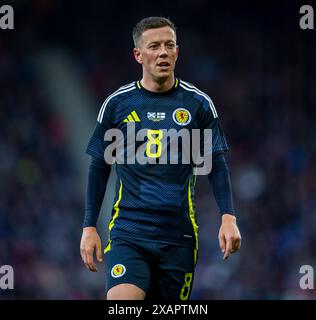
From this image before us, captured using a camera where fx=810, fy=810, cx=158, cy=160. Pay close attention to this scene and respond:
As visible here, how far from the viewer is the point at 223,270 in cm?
1177

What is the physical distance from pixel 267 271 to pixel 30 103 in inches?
194

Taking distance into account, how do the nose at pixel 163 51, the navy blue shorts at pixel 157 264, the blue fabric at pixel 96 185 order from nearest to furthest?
the navy blue shorts at pixel 157 264 → the nose at pixel 163 51 → the blue fabric at pixel 96 185

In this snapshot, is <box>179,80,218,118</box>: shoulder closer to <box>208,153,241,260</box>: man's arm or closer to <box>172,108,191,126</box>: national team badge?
<box>172,108,191,126</box>: national team badge

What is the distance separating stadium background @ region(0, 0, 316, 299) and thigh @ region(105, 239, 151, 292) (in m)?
6.52

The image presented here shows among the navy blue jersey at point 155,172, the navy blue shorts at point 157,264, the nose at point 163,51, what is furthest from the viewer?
the nose at point 163,51

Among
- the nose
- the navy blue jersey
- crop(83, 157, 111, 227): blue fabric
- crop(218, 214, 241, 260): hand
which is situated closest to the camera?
crop(218, 214, 241, 260): hand

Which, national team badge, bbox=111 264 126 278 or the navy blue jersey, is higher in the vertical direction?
the navy blue jersey

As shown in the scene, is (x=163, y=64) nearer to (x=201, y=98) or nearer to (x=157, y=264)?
(x=201, y=98)

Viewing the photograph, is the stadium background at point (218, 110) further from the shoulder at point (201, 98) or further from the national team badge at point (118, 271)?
the national team badge at point (118, 271)

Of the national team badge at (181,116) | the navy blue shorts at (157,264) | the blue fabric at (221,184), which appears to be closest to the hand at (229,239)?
the blue fabric at (221,184)

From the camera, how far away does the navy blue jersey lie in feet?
16.6

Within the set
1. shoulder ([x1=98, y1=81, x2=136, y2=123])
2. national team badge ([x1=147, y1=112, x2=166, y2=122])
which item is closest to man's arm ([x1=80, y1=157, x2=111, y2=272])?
shoulder ([x1=98, y1=81, x2=136, y2=123])

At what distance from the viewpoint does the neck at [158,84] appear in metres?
5.28

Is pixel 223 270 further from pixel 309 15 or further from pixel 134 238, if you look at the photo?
pixel 134 238
